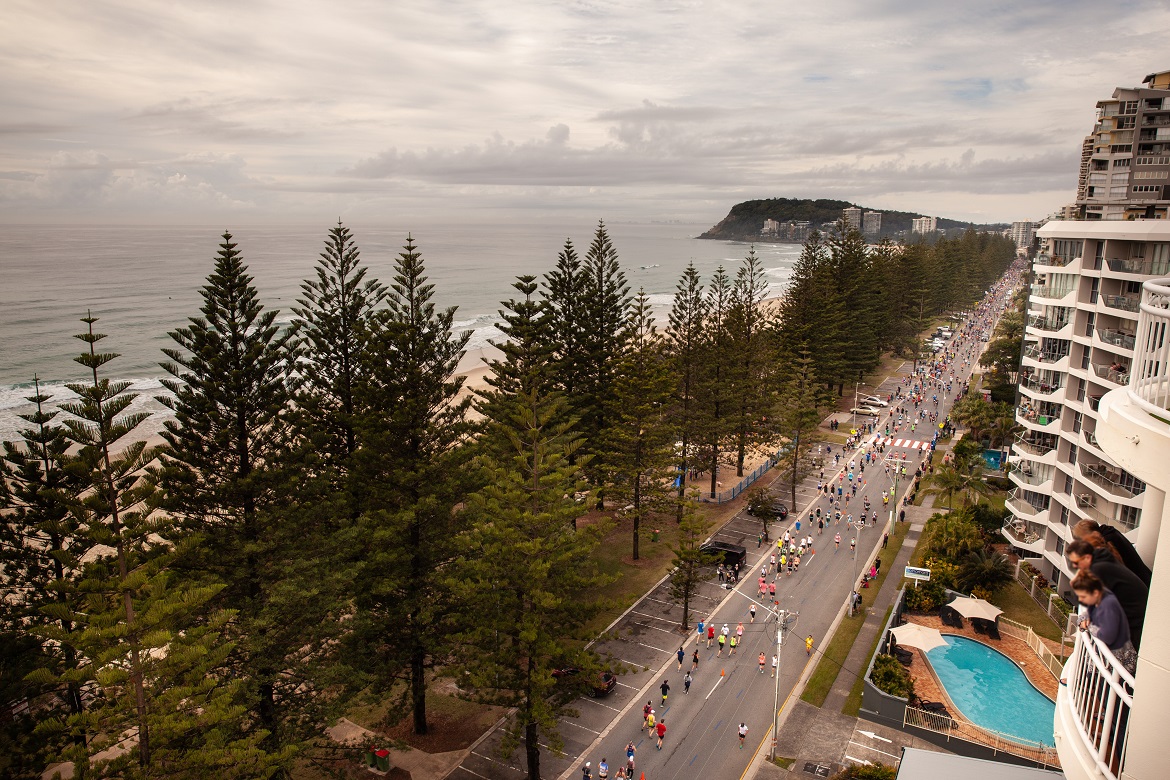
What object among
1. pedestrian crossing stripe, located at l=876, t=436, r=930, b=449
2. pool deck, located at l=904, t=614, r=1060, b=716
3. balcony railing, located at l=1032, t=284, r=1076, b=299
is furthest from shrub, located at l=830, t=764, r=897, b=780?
pedestrian crossing stripe, located at l=876, t=436, r=930, b=449

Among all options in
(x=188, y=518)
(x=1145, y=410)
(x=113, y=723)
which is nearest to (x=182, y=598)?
(x=113, y=723)

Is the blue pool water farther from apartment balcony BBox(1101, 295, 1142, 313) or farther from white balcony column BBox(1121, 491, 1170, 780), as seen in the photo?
white balcony column BBox(1121, 491, 1170, 780)

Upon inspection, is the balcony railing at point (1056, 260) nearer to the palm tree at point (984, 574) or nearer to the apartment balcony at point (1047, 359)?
the apartment balcony at point (1047, 359)

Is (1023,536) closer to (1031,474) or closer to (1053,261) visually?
(1031,474)

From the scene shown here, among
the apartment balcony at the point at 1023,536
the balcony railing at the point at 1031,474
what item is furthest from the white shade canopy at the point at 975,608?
the balcony railing at the point at 1031,474

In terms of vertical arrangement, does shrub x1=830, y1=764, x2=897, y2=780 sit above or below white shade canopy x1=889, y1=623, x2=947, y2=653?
below

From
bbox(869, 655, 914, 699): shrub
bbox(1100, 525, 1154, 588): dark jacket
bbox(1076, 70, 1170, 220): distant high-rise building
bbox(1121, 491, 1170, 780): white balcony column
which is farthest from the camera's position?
bbox(1076, 70, 1170, 220): distant high-rise building

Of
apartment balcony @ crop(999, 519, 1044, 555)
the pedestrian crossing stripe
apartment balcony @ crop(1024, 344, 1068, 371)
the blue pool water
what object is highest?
apartment balcony @ crop(1024, 344, 1068, 371)
